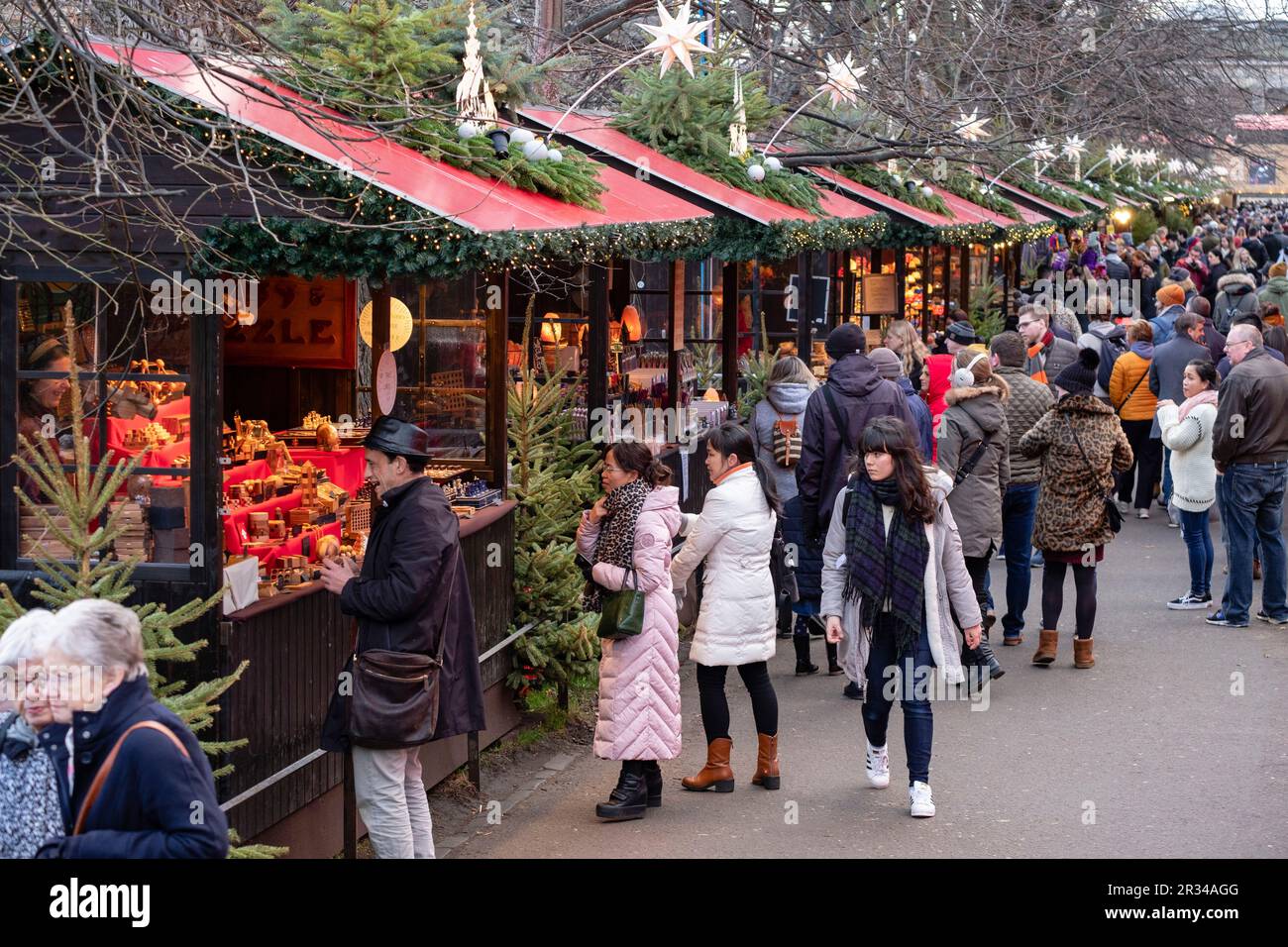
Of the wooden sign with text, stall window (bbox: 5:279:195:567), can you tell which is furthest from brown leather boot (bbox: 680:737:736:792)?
the wooden sign with text

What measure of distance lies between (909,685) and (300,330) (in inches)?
177

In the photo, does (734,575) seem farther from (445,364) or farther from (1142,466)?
(1142,466)

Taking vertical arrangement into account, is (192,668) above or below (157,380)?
below

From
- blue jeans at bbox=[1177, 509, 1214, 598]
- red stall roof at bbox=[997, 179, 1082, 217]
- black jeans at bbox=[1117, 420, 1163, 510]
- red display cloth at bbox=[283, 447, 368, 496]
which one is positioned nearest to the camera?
red display cloth at bbox=[283, 447, 368, 496]

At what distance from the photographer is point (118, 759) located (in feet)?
12.5

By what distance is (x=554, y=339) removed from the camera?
1183cm

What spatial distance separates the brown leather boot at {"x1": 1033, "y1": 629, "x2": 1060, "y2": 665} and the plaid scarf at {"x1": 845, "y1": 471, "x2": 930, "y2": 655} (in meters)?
3.17

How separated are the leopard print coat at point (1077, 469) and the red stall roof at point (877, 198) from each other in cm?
718

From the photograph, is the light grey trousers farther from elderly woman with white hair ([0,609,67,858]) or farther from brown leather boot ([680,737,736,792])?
elderly woman with white hair ([0,609,67,858])

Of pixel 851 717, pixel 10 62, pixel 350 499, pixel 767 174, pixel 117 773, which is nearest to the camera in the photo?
pixel 117 773

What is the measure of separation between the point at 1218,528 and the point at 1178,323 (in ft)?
6.68

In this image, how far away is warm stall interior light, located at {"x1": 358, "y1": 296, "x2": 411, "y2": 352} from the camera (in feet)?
29.9
